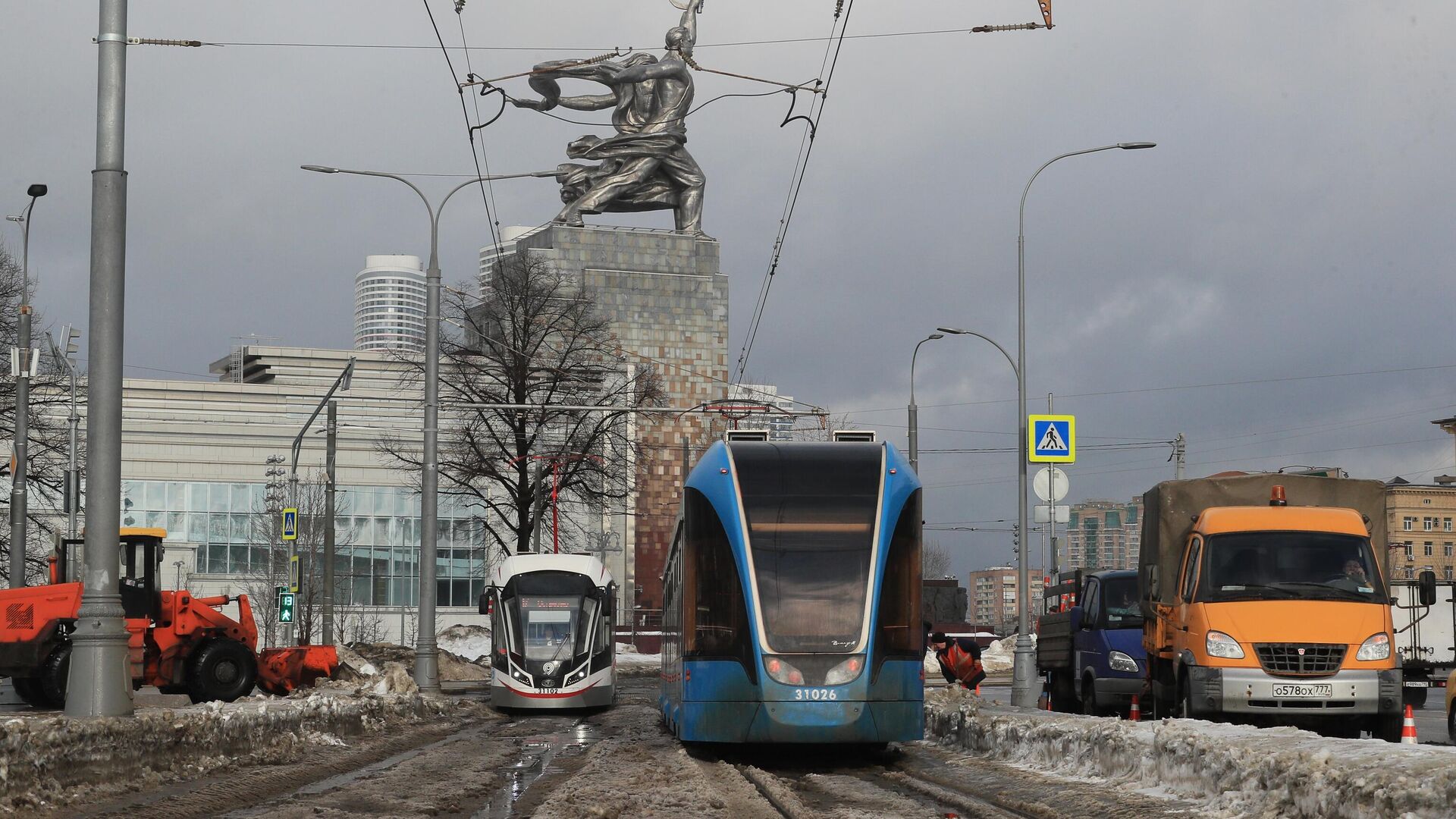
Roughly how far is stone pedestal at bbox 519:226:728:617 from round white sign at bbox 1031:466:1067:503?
66.6 meters

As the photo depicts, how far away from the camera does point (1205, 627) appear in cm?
1672

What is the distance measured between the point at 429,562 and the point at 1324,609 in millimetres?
18292

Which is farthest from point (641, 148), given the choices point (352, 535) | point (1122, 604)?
point (1122, 604)

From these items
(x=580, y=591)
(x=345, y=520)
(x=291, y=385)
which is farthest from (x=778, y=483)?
(x=291, y=385)

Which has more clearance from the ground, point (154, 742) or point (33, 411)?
point (33, 411)

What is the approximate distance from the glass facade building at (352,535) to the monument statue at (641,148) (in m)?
26.1

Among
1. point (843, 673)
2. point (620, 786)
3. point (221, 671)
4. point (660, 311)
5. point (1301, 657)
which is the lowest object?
point (221, 671)

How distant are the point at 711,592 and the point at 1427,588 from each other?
8.63 metres

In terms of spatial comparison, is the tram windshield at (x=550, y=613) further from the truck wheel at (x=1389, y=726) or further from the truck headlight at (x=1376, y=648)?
the truck headlight at (x=1376, y=648)

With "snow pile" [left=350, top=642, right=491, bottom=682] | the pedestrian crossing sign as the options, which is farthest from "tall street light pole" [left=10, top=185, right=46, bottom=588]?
the pedestrian crossing sign

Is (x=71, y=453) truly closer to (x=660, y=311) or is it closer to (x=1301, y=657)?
(x=1301, y=657)

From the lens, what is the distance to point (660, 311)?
344 ft

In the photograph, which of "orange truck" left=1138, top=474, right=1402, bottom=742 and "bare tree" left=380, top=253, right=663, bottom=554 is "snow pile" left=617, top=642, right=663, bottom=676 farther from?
"orange truck" left=1138, top=474, right=1402, bottom=742

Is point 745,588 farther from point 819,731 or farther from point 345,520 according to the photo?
point 345,520
